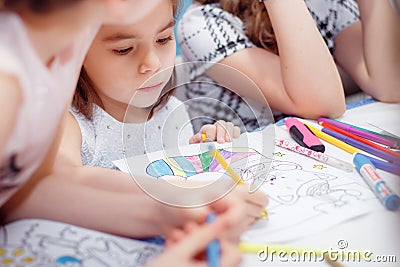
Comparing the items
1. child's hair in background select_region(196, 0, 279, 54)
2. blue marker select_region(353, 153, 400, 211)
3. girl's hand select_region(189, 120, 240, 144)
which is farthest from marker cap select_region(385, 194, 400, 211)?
child's hair in background select_region(196, 0, 279, 54)

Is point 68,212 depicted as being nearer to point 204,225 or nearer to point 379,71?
point 204,225

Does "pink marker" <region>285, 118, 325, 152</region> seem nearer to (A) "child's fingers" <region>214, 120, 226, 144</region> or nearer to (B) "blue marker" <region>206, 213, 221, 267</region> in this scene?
(A) "child's fingers" <region>214, 120, 226, 144</region>

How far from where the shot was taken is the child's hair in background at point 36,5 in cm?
26

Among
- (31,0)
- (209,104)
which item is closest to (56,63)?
(31,0)

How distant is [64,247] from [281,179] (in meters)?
0.22

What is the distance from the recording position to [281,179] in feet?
1.60

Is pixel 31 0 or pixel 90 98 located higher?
pixel 31 0

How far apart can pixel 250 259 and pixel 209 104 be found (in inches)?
15.0

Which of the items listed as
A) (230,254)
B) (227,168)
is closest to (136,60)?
(227,168)

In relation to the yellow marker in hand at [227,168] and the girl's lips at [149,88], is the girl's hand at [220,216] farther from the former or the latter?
the girl's lips at [149,88]

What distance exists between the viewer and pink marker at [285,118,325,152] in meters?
0.56

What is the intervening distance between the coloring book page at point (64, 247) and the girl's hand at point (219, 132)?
257 mm

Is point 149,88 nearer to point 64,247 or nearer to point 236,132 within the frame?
point 236,132

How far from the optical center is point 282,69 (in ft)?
2.29
